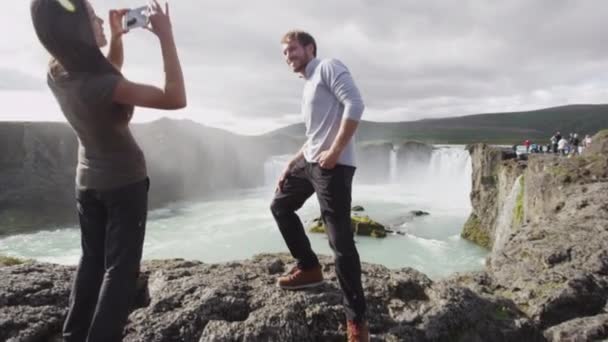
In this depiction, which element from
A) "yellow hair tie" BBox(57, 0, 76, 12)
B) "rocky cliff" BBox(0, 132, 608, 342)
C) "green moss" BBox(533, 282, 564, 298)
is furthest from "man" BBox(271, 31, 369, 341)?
"green moss" BBox(533, 282, 564, 298)

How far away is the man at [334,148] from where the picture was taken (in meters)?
2.94

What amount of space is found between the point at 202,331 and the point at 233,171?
70053 mm

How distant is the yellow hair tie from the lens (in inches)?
86.4

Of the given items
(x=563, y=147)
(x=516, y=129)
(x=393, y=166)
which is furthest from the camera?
(x=516, y=129)

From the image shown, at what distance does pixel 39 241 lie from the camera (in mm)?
33000

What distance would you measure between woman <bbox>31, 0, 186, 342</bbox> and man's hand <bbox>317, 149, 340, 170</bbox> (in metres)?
1.18

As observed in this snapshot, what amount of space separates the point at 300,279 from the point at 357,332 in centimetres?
83

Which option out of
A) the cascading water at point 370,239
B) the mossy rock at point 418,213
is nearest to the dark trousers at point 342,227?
the cascading water at point 370,239

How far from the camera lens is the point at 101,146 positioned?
2.38 m

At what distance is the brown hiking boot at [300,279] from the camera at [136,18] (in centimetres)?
250

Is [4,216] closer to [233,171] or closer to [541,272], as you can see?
[233,171]

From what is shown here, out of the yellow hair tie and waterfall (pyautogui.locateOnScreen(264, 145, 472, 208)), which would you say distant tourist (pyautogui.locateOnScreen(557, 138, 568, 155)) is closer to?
waterfall (pyautogui.locateOnScreen(264, 145, 472, 208))

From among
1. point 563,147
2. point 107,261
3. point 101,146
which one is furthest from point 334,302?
point 563,147

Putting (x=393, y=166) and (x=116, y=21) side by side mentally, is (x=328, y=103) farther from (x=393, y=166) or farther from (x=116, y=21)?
(x=393, y=166)
